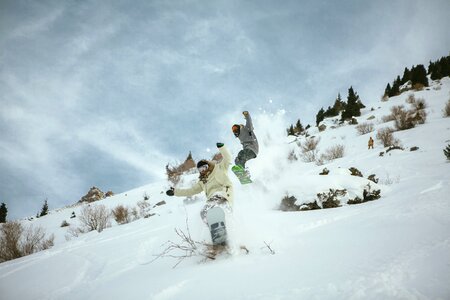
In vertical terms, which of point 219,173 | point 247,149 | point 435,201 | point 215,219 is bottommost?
point 435,201

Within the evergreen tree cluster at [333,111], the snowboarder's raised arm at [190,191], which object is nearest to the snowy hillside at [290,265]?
the snowboarder's raised arm at [190,191]

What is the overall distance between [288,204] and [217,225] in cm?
366

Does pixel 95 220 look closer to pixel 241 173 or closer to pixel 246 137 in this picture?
pixel 241 173

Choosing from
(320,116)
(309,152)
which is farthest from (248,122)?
(320,116)

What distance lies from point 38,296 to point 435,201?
6302mm

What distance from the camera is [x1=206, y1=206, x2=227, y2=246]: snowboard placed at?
3.13 meters

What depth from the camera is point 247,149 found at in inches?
295

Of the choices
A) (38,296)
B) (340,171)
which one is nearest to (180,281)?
(38,296)

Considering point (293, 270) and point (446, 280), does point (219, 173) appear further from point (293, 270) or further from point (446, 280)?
point (446, 280)

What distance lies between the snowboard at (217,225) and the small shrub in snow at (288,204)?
11.2 ft

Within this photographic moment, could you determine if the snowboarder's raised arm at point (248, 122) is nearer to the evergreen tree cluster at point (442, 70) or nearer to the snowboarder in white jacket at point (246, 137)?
the snowboarder in white jacket at point (246, 137)

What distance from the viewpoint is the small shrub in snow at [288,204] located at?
606cm

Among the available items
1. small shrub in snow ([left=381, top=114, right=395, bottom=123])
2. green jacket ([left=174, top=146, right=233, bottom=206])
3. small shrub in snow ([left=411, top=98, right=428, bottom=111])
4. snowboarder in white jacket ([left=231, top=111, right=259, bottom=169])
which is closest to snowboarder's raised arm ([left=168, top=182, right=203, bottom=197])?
green jacket ([left=174, top=146, right=233, bottom=206])

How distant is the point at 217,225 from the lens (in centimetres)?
316
